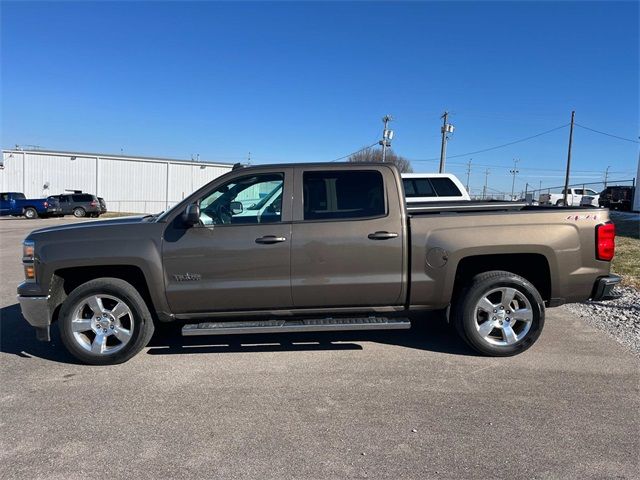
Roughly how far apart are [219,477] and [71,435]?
49.3 inches

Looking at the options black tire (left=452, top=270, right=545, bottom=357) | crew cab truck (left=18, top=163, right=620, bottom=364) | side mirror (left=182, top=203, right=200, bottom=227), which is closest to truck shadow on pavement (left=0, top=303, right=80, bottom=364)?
crew cab truck (left=18, top=163, right=620, bottom=364)

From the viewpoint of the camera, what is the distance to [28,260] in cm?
457

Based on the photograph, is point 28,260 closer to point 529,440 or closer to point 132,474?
point 132,474

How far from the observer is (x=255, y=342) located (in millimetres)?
5215

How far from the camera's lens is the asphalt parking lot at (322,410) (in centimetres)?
299

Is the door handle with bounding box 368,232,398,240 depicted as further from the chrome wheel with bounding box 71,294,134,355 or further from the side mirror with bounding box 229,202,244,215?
the chrome wheel with bounding box 71,294,134,355

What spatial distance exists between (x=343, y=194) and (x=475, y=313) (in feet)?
5.88

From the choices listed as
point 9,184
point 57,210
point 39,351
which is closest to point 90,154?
point 9,184

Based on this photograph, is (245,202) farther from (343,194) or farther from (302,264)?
(343,194)

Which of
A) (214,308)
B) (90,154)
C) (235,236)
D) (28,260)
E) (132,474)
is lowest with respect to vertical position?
(132,474)

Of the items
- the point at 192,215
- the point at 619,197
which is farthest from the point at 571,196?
the point at 192,215

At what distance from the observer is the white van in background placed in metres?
11.9

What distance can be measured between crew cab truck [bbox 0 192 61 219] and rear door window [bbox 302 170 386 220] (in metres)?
33.3

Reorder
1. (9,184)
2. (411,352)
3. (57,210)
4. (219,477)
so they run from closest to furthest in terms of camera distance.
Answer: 1. (219,477)
2. (411,352)
3. (57,210)
4. (9,184)
